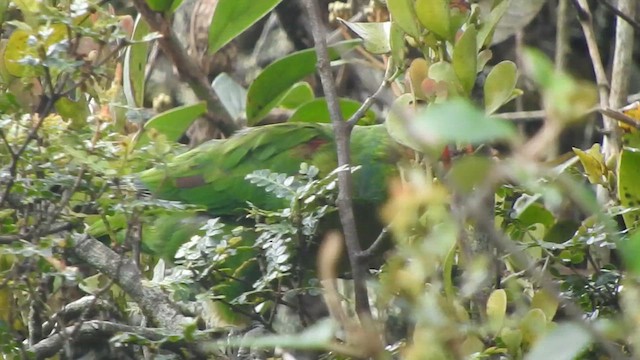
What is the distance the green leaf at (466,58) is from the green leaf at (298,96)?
47.2 inches

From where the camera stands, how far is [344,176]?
3.85 ft

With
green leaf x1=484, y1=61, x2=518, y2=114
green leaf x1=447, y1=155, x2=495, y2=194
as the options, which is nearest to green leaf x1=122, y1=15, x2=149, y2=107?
green leaf x1=484, y1=61, x2=518, y2=114

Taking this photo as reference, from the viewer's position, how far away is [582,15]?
68.0 inches

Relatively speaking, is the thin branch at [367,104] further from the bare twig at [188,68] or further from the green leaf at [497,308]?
the bare twig at [188,68]

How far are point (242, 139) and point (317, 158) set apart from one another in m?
0.20

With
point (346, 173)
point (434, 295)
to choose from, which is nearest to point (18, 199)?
point (346, 173)

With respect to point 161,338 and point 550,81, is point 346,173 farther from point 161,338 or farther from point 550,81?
point 550,81

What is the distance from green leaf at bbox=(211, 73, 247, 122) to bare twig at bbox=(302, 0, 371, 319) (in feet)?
4.21

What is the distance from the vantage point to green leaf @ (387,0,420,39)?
114 cm

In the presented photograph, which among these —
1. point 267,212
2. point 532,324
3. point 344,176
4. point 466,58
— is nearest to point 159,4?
point 267,212

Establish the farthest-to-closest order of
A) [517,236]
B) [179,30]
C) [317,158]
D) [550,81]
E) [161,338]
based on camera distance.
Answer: [179,30]
[317,158]
[517,236]
[161,338]
[550,81]

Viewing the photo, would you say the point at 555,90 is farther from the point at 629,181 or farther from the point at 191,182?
the point at 191,182

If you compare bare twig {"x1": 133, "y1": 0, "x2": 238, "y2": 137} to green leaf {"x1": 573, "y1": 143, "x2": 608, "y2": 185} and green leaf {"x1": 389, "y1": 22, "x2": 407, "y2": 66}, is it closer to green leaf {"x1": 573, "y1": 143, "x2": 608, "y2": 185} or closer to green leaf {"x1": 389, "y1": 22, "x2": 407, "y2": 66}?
green leaf {"x1": 389, "y1": 22, "x2": 407, "y2": 66}

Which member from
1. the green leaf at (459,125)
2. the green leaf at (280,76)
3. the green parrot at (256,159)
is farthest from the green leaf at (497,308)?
the green parrot at (256,159)
